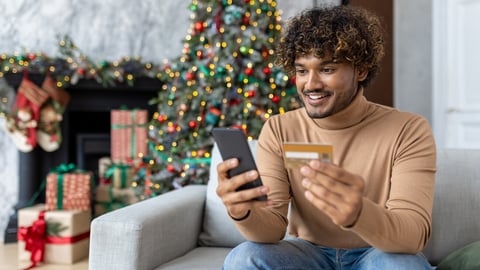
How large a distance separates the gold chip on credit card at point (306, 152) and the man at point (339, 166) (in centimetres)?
16

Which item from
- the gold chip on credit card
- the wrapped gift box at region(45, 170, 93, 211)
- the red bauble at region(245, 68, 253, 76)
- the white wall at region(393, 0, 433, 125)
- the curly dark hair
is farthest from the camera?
the white wall at region(393, 0, 433, 125)

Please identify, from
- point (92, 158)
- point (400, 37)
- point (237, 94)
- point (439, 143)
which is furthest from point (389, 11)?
point (92, 158)

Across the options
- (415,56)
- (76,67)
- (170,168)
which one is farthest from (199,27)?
(415,56)

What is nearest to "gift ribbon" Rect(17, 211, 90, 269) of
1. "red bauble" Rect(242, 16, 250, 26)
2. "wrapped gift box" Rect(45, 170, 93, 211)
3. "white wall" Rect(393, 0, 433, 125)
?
"wrapped gift box" Rect(45, 170, 93, 211)

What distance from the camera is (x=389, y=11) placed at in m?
Answer: 4.08

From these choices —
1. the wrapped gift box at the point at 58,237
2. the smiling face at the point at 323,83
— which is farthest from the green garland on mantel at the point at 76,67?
the smiling face at the point at 323,83

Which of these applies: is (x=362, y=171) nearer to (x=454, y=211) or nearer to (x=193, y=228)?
(x=454, y=211)

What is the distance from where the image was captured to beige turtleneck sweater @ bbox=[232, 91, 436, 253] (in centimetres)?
124

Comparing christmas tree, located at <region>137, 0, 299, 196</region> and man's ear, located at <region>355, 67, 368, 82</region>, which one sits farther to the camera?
christmas tree, located at <region>137, 0, 299, 196</region>

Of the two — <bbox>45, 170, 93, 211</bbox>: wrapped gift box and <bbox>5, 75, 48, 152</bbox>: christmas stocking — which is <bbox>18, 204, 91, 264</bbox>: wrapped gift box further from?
<bbox>5, 75, 48, 152</bbox>: christmas stocking

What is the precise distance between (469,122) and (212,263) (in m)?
2.50

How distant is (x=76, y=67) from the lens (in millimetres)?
3420

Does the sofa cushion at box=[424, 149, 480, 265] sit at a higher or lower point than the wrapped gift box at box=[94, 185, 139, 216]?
higher

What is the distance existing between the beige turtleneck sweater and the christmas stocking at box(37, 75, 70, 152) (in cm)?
229
